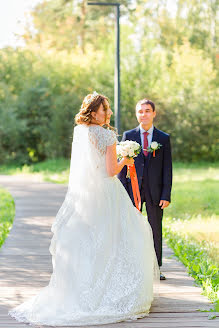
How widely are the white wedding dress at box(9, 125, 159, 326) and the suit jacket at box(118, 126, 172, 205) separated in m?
0.90

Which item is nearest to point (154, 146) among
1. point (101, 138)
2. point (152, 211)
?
point (152, 211)

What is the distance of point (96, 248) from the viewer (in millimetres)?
5156

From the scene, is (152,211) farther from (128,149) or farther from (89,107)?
(89,107)

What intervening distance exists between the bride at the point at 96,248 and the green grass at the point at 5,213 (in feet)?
12.9

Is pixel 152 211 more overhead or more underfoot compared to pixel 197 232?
more overhead

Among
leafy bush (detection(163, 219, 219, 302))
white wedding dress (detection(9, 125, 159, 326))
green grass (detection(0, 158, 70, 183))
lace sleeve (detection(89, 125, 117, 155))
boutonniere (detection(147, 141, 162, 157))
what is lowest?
green grass (detection(0, 158, 70, 183))

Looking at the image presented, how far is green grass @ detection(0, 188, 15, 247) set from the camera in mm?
10070

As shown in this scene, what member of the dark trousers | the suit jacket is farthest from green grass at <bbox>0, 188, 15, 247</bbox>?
the suit jacket

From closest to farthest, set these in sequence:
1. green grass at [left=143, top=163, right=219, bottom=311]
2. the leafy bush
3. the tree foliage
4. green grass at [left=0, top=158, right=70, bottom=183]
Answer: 1. the leafy bush
2. green grass at [left=143, top=163, right=219, bottom=311]
3. green grass at [left=0, top=158, right=70, bottom=183]
4. the tree foliage

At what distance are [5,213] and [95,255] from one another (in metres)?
7.62

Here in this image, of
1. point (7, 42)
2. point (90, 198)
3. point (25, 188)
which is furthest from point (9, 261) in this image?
point (7, 42)

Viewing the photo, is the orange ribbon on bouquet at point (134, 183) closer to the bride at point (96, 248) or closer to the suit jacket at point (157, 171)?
the suit jacket at point (157, 171)

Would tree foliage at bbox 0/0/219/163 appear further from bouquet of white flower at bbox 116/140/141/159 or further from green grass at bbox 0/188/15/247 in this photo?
bouquet of white flower at bbox 116/140/141/159

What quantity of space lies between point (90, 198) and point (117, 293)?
90 cm
